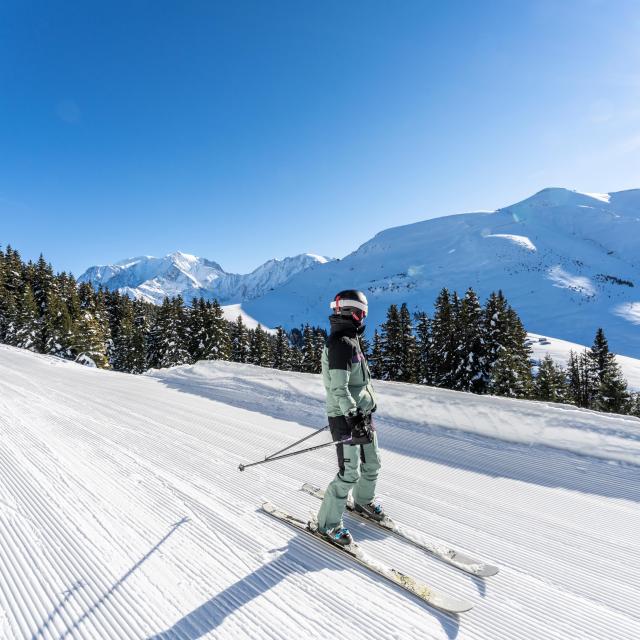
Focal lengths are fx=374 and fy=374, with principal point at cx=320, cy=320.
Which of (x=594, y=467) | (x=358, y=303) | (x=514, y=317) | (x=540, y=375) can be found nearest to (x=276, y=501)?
(x=358, y=303)

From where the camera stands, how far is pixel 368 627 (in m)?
2.81

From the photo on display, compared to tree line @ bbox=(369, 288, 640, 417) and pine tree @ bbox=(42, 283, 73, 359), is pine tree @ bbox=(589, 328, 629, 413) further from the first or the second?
pine tree @ bbox=(42, 283, 73, 359)

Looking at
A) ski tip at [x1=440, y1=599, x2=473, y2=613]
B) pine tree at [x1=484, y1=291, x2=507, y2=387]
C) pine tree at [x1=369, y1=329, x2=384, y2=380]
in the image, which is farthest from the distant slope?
ski tip at [x1=440, y1=599, x2=473, y2=613]

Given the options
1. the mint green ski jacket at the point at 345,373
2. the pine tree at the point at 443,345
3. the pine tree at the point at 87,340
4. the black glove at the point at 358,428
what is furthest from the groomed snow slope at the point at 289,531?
the pine tree at the point at 87,340

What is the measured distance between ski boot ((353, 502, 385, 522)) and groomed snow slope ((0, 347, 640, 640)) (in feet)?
0.47

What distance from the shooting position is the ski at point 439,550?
11.3ft

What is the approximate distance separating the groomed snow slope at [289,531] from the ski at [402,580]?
7 cm

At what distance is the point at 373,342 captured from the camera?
4153cm

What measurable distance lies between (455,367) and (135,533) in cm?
2997

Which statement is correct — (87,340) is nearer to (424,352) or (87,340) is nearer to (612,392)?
(424,352)

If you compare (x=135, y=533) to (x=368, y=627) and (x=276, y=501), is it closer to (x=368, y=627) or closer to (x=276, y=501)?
(x=276, y=501)

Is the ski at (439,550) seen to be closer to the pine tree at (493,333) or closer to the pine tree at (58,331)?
the pine tree at (493,333)

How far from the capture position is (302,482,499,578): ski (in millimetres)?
3445

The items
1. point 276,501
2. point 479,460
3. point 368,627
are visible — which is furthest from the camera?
point 479,460
